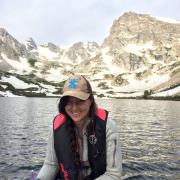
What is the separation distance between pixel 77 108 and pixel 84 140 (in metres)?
0.82

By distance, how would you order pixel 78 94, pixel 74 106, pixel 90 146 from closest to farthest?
A: pixel 78 94 → pixel 74 106 → pixel 90 146

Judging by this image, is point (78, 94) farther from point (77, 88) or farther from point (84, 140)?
point (84, 140)

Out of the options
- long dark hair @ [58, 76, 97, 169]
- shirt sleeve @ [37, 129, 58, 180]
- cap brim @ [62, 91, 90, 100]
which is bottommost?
shirt sleeve @ [37, 129, 58, 180]

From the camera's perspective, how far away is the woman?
291 inches

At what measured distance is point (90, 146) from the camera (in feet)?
24.7

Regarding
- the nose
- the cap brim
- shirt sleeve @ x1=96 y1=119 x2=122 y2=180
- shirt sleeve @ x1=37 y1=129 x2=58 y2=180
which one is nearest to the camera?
the cap brim

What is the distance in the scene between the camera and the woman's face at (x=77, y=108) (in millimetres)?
7309

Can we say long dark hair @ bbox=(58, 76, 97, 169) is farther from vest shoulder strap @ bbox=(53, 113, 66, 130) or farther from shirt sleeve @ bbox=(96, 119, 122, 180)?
shirt sleeve @ bbox=(96, 119, 122, 180)

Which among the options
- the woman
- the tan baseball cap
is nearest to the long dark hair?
the woman

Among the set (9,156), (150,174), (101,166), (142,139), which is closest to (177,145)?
(142,139)

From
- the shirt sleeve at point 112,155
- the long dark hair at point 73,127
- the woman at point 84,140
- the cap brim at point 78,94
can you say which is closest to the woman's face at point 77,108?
the woman at point 84,140

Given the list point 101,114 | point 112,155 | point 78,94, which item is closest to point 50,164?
point 112,155

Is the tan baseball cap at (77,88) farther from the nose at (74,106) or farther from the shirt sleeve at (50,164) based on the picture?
the shirt sleeve at (50,164)

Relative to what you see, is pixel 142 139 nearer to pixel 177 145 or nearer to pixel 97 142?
pixel 177 145
